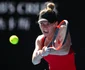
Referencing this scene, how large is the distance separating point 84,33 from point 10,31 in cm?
127

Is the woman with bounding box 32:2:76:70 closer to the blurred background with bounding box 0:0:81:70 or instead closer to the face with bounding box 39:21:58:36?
the face with bounding box 39:21:58:36

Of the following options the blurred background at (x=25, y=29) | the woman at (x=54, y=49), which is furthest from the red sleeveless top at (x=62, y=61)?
the blurred background at (x=25, y=29)

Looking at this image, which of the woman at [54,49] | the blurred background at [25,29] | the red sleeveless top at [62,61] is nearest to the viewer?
the woman at [54,49]

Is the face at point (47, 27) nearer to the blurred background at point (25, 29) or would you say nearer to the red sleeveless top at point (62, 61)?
the red sleeveless top at point (62, 61)

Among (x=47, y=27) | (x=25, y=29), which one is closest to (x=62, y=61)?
(x=47, y=27)

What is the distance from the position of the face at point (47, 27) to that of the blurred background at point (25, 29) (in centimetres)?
220

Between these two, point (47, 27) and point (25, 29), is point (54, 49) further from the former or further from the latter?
point (25, 29)

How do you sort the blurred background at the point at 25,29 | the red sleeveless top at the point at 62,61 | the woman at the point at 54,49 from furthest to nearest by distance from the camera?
the blurred background at the point at 25,29, the red sleeveless top at the point at 62,61, the woman at the point at 54,49

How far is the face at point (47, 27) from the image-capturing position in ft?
12.7

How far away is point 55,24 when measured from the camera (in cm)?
395

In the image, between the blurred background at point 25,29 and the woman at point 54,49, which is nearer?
the woman at point 54,49

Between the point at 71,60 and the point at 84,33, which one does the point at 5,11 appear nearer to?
the point at 84,33

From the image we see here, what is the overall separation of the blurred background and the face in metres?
2.20

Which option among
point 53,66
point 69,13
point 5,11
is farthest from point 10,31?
point 53,66
